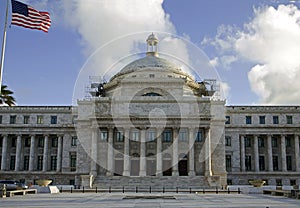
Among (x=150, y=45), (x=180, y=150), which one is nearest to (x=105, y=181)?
→ (x=180, y=150)

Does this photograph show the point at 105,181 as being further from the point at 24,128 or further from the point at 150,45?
the point at 150,45

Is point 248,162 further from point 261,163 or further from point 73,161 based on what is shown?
point 73,161

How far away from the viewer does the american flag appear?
2445cm

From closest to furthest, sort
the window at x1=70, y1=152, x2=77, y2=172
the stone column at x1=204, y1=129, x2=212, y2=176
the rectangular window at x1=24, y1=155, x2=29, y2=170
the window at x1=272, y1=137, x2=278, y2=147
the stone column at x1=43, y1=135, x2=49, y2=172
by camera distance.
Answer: the stone column at x1=204, y1=129, x2=212, y2=176
the window at x1=70, y1=152, x2=77, y2=172
the stone column at x1=43, y1=135, x2=49, y2=172
the rectangular window at x1=24, y1=155, x2=29, y2=170
the window at x1=272, y1=137, x2=278, y2=147

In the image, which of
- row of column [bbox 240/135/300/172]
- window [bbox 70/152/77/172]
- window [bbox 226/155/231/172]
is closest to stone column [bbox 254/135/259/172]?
row of column [bbox 240/135/300/172]

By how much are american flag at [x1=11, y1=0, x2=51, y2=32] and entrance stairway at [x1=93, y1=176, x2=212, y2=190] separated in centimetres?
2921

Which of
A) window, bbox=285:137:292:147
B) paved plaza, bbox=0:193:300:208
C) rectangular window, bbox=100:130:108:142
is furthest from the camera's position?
window, bbox=285:137:292:147

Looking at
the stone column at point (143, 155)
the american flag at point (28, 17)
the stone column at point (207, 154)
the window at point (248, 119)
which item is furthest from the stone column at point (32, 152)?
the american flag at point (28, 17)

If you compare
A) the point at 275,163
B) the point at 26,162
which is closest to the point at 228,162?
the point at 275,163

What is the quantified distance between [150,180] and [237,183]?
57.8 ft

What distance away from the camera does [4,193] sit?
28844 millimetres

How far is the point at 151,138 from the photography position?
57.9 meters

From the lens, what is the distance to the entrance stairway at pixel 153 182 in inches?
1976

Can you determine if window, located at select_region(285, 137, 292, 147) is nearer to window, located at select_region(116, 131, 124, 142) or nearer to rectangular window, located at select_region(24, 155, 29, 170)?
window, located at select_region(116, 131, 124, 142)
